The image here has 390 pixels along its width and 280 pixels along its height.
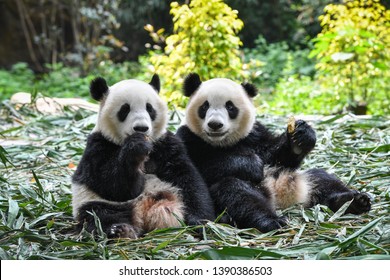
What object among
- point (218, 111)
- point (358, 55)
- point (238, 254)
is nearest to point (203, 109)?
point (218, 111)

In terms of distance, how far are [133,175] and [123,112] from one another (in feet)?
1.04

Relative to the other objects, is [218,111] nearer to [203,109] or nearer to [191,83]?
[203,109]

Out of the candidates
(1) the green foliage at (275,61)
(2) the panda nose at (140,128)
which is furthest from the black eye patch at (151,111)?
(1) the green foliage at (275,61)

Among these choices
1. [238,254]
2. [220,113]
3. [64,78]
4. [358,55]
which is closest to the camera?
[238,254]

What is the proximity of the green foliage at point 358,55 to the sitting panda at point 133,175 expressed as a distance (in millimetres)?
4641

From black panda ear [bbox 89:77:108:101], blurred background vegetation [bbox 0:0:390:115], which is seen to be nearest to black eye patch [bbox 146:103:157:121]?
black panda ear [bbox 89:77:108:101]

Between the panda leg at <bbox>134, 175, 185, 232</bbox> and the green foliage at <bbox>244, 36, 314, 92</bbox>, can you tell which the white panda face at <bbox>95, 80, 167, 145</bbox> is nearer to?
the panda leg at <bbox>134, 175, 185, 232</bbox>

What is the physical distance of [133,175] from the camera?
268 centimetres

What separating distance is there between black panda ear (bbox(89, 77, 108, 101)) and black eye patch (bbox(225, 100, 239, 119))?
0.63 m

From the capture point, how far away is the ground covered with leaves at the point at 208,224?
7.79 feet

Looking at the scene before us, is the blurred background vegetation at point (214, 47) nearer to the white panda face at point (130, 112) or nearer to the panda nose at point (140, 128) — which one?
the white panda face at point (130, 112)

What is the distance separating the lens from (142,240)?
2.58 metres

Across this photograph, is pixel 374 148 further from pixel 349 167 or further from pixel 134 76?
pixel 134 76

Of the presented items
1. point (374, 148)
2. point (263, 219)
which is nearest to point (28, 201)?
point (263, 219)
